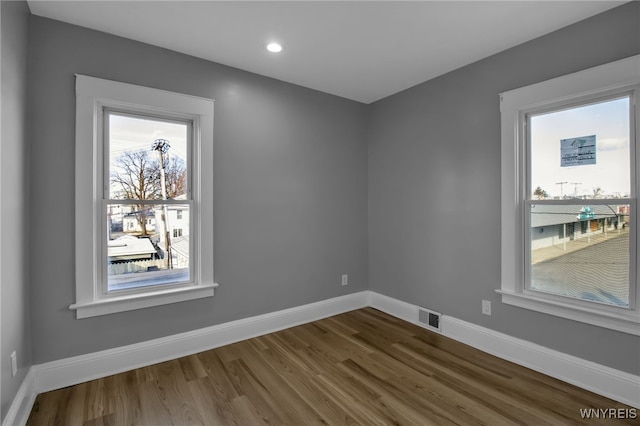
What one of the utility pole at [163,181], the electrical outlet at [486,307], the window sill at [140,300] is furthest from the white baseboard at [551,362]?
the utility pole at [163,181]

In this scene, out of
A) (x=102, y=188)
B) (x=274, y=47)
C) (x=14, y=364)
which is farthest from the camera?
(x=274, y=47)

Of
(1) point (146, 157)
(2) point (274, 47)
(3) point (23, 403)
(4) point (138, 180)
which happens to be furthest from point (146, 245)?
(2) point (274, 47)

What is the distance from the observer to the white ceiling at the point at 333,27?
212cm

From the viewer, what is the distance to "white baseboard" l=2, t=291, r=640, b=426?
2094 millimetres

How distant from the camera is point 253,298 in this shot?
318cm

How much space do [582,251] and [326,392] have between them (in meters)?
2.15

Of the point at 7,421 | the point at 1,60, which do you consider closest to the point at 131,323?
the point at 7,421

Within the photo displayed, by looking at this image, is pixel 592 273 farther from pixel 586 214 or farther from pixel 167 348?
pixel 167 348

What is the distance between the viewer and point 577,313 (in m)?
2.30

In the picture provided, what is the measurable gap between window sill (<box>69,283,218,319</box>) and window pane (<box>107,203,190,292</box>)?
12 cm

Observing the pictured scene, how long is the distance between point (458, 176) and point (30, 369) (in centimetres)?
372

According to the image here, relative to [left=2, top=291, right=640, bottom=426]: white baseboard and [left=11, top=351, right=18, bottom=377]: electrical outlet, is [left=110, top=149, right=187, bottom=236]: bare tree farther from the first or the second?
[left=11, top=351, right=18, bottom=377]: electrical outlet

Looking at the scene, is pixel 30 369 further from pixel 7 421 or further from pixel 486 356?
pixel 486 356

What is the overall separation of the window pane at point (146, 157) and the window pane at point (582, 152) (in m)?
3.02
